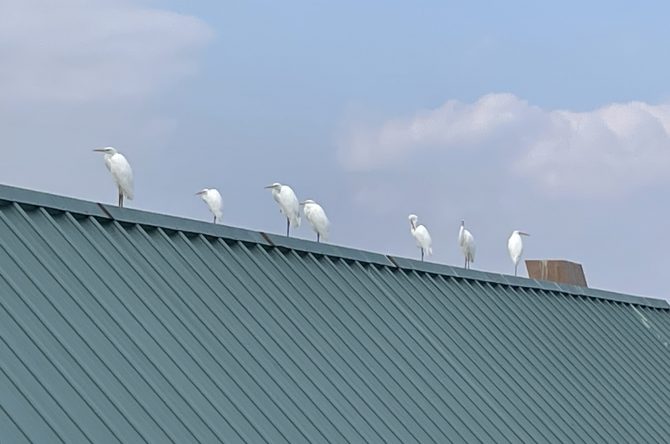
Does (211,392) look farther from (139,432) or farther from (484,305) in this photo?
(484,305)

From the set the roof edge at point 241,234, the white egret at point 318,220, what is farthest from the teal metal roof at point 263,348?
the white egret at point 318,220

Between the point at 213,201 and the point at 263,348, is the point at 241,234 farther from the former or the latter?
the point at 213,201

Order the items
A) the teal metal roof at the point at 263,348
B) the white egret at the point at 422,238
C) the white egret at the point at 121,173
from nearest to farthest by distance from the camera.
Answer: the teal metal roof at the point at 263,348 < the white egret at the point at 121,173 < the white egret at the point at 422,238

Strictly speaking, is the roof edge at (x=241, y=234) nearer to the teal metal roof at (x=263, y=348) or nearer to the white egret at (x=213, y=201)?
the teal metal roof at (x=263, y=348)

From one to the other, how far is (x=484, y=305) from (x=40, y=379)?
8.78 meters

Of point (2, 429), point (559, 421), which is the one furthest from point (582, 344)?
point (2, 429)

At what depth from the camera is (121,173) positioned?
65.3 ft

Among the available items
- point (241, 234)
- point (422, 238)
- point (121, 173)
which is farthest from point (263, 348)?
point (422, 238)

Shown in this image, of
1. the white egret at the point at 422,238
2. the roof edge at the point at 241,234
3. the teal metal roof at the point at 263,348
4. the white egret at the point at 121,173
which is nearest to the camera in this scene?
the teal metal roof at the point at 263,348

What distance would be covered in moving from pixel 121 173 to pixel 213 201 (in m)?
4.16

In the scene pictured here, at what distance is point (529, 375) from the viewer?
1573 centimetres

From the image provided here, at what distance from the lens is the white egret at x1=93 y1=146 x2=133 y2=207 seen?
19844 mm

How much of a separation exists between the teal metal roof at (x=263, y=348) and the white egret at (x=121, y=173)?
199 inches

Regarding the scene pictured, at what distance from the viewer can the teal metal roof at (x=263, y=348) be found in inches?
372
